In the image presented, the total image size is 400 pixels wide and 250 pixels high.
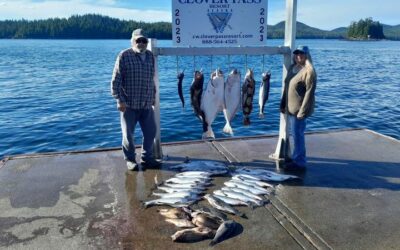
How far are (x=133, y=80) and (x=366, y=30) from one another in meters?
141

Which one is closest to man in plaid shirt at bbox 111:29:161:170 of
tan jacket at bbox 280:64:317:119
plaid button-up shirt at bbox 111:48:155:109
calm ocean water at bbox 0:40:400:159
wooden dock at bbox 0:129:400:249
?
plaid button-up shirt at bbox 111:48:155:109

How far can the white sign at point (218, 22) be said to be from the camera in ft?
20.3

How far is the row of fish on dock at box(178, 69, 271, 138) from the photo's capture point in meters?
6.42

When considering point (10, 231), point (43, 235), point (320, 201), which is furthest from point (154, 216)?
point (320, 201)

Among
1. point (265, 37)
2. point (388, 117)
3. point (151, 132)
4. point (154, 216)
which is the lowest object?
point (388, 117)

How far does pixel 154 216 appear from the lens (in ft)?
15.4

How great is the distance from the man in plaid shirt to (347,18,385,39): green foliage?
140 metres

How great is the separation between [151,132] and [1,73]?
26.0 meters

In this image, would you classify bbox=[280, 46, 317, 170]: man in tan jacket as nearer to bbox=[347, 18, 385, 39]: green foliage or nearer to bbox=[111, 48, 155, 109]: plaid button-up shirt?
bbox=[111, 48, 155, 109]: plaid button-up shirt

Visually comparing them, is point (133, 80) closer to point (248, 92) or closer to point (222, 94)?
point (222, 94)

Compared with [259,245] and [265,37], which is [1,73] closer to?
[265,37]

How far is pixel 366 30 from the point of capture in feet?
428

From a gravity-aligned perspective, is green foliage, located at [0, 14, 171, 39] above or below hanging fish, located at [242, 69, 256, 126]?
above

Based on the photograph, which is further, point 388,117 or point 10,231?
point 388,117
